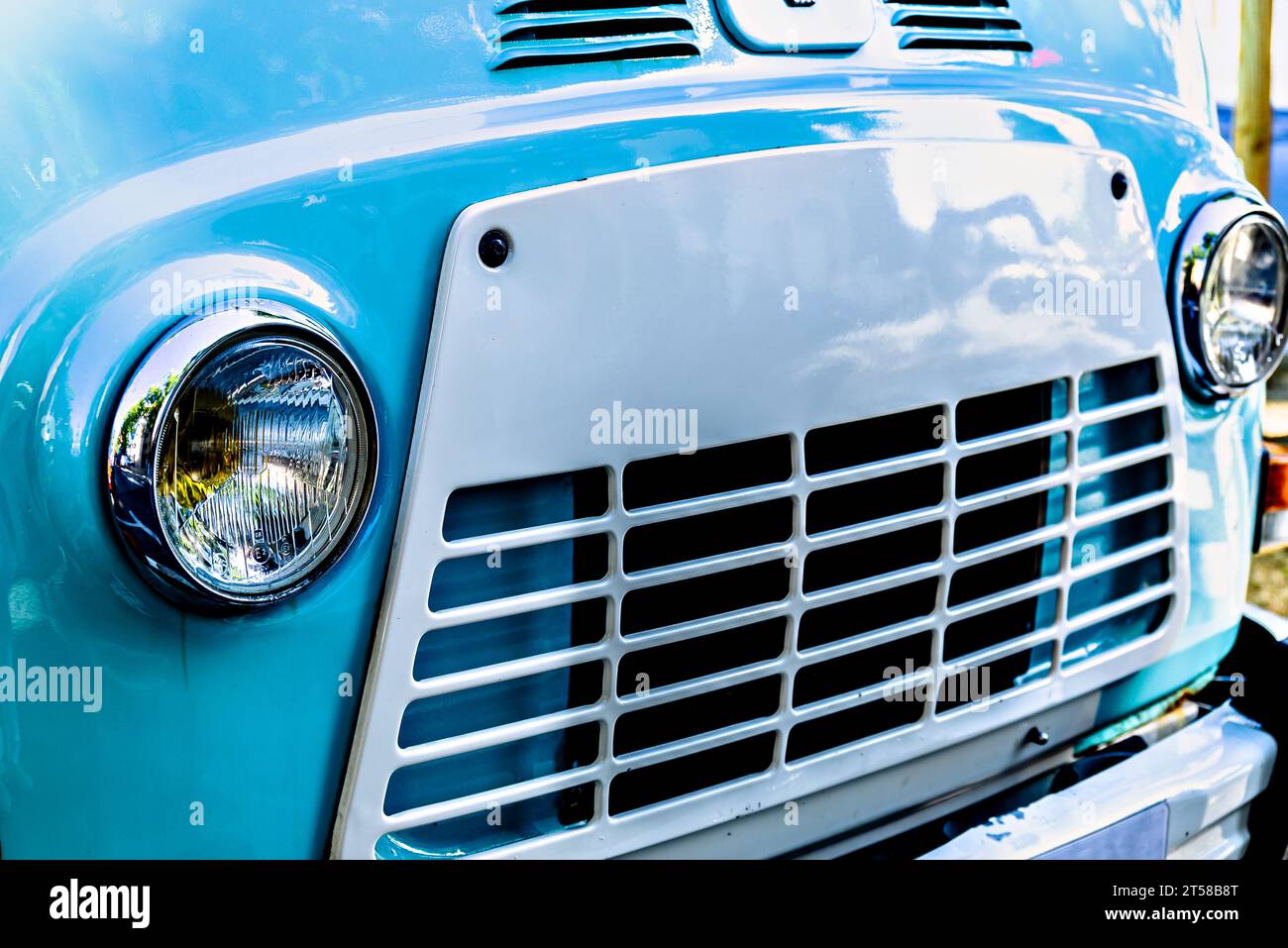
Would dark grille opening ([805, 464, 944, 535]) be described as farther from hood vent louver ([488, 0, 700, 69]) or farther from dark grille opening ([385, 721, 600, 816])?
hood vent louver ([488, 0, 700, 69])

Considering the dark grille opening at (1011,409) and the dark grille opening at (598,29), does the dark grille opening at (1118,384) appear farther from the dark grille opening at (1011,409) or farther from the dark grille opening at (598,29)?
the dark grille opening at (598,29)

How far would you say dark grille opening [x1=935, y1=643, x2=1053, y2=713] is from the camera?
171 centimetres

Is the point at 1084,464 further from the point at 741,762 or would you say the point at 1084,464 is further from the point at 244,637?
the point at 244,637

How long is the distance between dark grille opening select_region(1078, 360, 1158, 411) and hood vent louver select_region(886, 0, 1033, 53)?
1.62 ft

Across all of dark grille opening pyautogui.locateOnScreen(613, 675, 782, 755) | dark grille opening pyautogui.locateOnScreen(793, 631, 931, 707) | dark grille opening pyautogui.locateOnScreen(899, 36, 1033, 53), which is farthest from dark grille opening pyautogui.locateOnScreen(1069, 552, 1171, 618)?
dark grille opening pyautogui.locateOnScreen(899, 36, 1033, 53)

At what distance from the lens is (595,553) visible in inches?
53.9

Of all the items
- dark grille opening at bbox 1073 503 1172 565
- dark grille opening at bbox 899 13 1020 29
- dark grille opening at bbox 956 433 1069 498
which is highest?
dark grille opening at bbox 899 13 1020 29

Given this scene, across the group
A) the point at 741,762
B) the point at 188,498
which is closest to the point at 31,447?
the point at 188,498

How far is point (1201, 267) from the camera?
1.91 meters

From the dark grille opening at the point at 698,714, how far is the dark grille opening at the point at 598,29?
784 millimetres

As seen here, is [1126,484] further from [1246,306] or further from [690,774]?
[690,774]

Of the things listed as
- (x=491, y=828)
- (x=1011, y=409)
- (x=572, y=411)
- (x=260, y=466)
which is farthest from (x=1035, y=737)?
(x=260, y=466)

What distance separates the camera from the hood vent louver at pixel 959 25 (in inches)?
63.6
